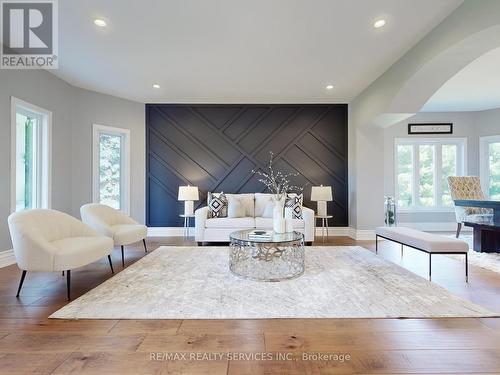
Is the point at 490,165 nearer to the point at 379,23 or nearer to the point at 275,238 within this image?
the point at 379,23

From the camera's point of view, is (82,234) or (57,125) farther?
(57,125)

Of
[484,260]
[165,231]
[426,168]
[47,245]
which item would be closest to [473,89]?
[426,168]

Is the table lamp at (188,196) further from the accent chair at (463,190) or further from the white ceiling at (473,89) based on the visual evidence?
the white ceiling at (473,89)

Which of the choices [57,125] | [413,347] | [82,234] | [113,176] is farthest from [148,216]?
[413,347]

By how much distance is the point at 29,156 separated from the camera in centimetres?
439

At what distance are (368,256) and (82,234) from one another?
3.65 meters

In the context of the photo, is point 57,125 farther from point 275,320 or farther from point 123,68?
point 275,320

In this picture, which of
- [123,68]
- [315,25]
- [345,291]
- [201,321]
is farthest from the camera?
[123,68]

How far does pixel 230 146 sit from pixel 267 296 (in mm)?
3992

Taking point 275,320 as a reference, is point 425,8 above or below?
above

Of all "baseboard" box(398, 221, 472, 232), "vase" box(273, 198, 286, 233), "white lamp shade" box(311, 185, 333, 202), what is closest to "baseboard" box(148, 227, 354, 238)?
"white lamp shade" box(311, 185, 333, 202)

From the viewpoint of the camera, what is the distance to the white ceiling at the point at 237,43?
2.85 meters

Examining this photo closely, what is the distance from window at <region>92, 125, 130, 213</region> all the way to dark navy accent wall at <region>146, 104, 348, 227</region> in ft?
1.48

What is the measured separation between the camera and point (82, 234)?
→ 3.30 metres
